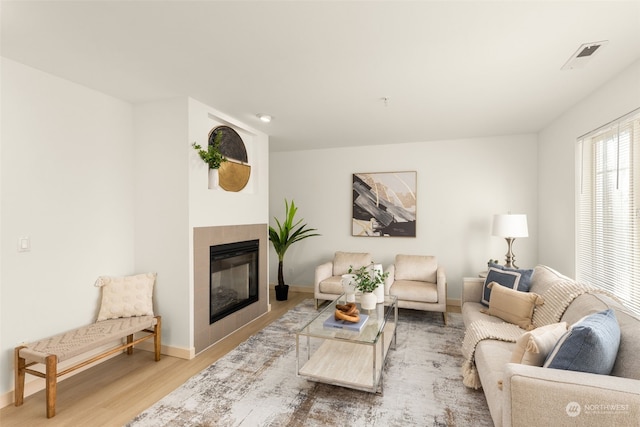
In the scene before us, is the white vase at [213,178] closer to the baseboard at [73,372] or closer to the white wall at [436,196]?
the baseboard at [73,372]

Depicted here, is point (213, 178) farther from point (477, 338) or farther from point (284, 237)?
point (477, 338)

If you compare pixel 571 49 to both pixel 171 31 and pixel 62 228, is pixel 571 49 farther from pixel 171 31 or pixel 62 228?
pixel 62 228

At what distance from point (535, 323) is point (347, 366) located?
1.54 metres

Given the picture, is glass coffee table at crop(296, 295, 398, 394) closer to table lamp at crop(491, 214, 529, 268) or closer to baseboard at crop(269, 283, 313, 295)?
table lamp at crop(491, 214, 529, 268)

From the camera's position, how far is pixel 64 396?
7.48 feet

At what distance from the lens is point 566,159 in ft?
10.9

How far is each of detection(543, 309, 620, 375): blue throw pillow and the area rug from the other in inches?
31.8

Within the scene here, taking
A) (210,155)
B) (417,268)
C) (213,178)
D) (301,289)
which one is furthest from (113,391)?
(417,268)

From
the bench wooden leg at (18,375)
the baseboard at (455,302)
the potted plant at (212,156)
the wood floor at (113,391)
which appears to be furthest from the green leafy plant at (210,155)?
the baseboard at (455,302)

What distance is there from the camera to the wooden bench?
2.03 m

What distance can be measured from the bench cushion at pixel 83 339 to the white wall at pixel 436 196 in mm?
2976

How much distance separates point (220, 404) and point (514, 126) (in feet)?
14.2

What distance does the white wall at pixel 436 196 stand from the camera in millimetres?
4316

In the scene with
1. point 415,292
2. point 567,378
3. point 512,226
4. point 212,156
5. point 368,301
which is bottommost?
point 415,292
